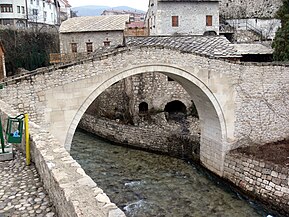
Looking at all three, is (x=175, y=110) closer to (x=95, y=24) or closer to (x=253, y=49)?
(x=253, y=49)

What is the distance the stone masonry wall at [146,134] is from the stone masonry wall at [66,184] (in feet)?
33.0

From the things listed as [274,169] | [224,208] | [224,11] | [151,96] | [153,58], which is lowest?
[224,208]

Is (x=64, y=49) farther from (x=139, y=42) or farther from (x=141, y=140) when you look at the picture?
(x=141, y=140)

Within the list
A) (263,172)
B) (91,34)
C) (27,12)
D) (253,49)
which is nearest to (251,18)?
(253,49)

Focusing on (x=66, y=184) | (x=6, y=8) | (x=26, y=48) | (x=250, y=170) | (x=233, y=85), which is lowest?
(x=250, y=170)

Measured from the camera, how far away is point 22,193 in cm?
434

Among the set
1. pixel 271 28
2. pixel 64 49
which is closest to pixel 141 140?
pixel 64 49

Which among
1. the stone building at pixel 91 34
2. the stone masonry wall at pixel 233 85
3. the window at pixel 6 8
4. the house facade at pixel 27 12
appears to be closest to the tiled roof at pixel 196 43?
the stone masonry wall at pixel 233 85

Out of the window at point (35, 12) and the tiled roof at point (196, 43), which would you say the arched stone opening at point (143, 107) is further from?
the window at point (35, 12)

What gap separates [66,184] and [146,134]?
12092 mm

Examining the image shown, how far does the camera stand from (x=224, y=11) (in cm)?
2736


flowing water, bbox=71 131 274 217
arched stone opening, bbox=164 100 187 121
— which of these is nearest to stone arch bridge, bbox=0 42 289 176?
flowing water, bbox=71 131 274 217

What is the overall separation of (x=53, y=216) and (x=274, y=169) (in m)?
8.44

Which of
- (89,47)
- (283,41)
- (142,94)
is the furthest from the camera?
(89,47)
